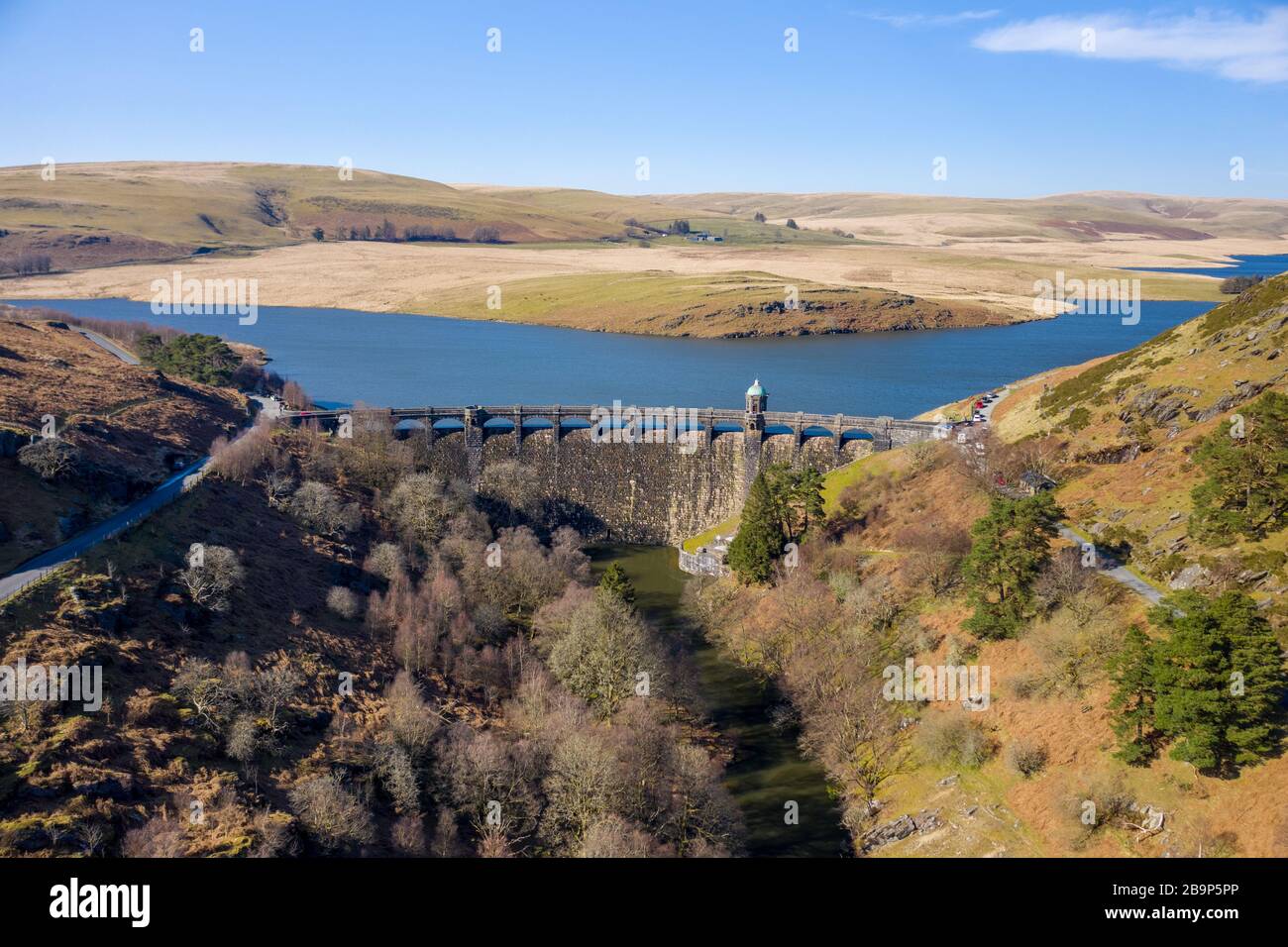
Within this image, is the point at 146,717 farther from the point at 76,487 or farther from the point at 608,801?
the point at 76,487

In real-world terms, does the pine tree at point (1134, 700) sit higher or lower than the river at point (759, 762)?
higher

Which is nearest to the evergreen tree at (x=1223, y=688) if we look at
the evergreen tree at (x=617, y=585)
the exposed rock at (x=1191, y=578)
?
the exposed rock at (x=1191, y=578)

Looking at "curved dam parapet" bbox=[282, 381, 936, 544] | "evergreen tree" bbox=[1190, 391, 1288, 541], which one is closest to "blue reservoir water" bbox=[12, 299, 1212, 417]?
"curved dam parapet" bbox=[282, 381, 936, 544]

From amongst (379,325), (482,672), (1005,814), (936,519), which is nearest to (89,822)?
(482,672)

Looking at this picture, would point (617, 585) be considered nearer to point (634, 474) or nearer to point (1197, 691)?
point (634, 474)

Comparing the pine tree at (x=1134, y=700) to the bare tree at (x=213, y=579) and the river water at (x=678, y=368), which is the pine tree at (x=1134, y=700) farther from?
the bare tree at (x=213, y=579)

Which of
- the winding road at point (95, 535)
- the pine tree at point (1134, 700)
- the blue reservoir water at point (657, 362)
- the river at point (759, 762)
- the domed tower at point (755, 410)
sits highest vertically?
the blue reservoir water at point (657, 362)

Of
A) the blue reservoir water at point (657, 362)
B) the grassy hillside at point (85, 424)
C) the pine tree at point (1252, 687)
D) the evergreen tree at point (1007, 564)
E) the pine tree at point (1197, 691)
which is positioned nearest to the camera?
the pine tree at point (1252, 687)
